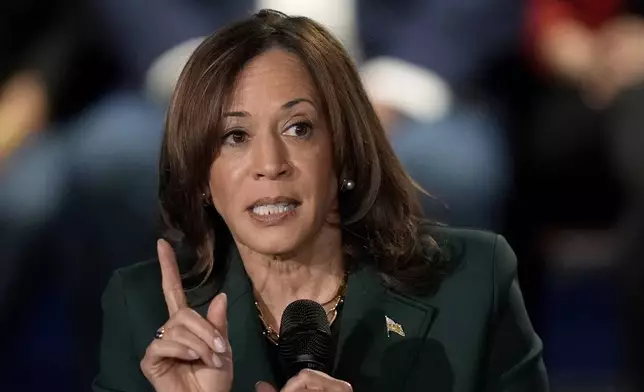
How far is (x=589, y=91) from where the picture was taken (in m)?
3.06

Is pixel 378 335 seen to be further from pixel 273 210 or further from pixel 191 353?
pixel 191 353

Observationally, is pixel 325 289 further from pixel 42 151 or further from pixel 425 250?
pixel 42 151

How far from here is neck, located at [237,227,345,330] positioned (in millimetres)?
1813

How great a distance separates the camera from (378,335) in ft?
5.74

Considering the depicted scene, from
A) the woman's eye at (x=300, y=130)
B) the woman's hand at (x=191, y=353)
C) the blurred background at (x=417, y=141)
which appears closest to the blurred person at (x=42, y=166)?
the blurred background at (x=417, y=141)

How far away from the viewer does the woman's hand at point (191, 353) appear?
1.44 meters

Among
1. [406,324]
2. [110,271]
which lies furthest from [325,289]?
[110,271]

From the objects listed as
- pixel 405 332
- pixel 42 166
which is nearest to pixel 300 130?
pixel 405 332

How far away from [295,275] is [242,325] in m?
0.12

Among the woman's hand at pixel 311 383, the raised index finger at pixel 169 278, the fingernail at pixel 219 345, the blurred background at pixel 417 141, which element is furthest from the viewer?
the blurred background at pixel 417 141

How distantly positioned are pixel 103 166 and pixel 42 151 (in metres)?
0.18

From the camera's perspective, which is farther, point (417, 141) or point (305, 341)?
point (417, 141)

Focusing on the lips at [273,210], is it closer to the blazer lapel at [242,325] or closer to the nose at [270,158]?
the nose at [270,158]

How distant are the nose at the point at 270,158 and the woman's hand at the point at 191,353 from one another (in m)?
0.23
